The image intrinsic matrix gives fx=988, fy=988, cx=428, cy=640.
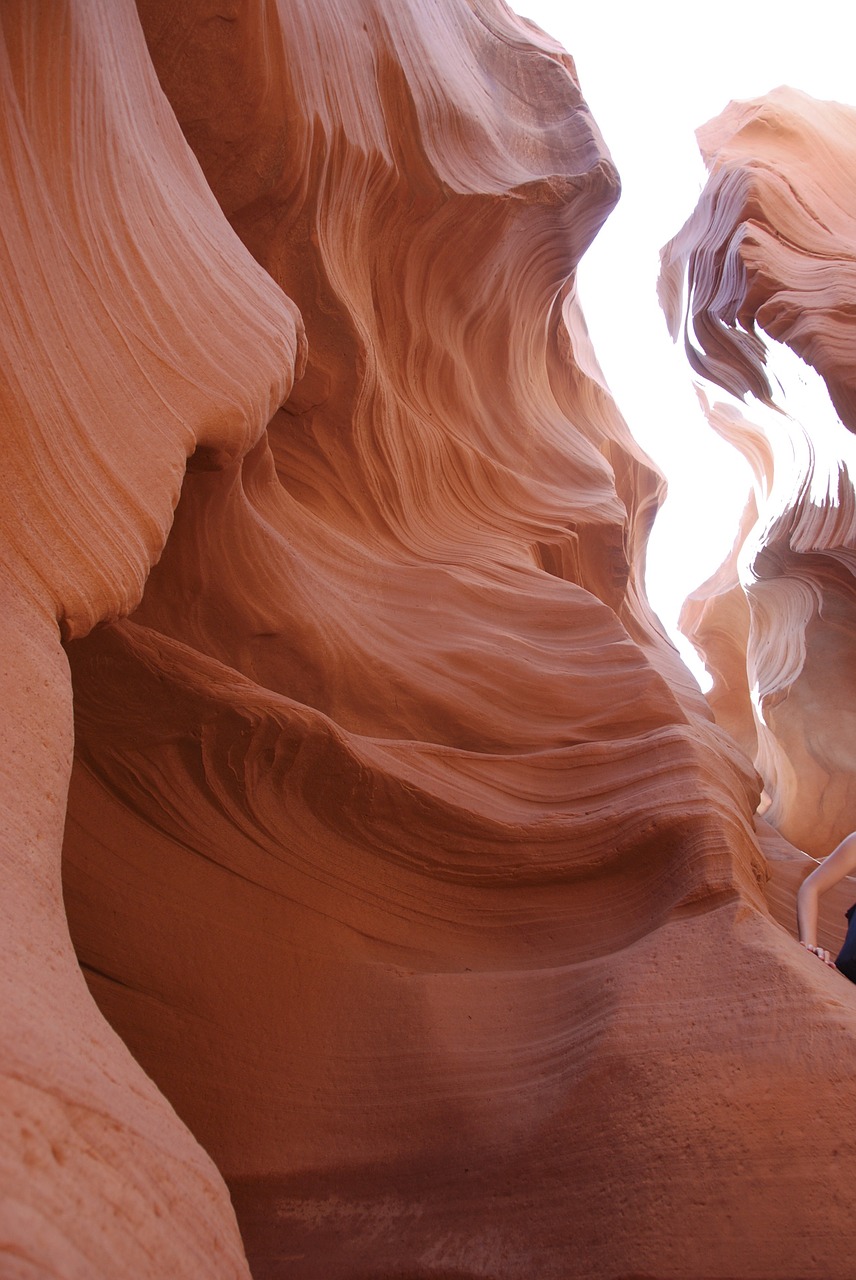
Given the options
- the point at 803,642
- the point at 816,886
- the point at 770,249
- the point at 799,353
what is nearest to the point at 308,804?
the point at 816,886

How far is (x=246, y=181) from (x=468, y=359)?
7.14 feet

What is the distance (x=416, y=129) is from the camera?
5.16 metres

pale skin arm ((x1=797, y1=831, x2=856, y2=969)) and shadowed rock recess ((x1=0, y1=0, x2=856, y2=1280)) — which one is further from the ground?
shadowed rock recess ((x1=0, y1=0, x2=856, y2=1280))

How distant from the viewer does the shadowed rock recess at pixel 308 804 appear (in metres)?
1.94

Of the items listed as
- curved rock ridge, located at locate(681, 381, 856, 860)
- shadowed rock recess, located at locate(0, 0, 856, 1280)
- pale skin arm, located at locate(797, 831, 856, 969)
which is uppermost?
shadowed rock recess, located at locate(0, 0, 856, 1280)

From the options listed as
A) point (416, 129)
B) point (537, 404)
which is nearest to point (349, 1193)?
Answer: point (416, 129)

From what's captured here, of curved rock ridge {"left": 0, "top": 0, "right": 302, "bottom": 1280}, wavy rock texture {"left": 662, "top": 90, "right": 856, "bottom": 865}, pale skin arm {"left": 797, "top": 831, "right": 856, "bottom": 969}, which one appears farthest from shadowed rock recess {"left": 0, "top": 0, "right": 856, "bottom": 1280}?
wavy rock texture {"left": 662, "top": 90, "right": 856, "bottom": 865}

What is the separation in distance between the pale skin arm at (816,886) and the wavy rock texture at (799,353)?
484 cm

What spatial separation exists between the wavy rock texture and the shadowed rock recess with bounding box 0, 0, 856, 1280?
13.3ft

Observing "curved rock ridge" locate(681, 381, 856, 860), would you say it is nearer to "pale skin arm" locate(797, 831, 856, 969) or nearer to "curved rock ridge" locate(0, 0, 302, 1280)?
"pale skin arm" locate(797, 831, 856, 969)

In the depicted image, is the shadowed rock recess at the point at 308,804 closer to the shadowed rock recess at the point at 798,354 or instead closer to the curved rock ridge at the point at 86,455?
the curved rock ridge at the point at 86,455

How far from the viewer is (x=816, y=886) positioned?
389 centimetres

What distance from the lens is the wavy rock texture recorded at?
8086mm

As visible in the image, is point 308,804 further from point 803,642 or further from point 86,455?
point 803,642
